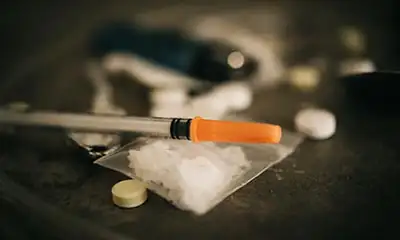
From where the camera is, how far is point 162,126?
1.76 feet

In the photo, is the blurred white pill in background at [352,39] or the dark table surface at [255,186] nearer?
the dark table surface at [255,186]

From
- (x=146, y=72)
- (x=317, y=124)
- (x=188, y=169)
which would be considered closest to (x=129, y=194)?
(x=188, y=169)

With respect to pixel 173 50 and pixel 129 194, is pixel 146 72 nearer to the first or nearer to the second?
pixel 173 50

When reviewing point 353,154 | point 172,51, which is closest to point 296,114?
point 353,154

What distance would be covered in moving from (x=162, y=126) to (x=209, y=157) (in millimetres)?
59

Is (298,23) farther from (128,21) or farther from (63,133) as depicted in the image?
(63,133)

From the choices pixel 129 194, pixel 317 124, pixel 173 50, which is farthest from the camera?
pixel 173 50

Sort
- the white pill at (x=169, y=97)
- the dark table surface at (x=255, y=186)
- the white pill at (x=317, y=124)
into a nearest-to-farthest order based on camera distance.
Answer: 1. the dark table surface at (x=255, y=186)
2. the white pill at (x=317, y=124)
3. the white pill at (x=169, y=97)

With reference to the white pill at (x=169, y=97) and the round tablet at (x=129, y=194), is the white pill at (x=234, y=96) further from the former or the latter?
the round tablet at (x=129, y=194)

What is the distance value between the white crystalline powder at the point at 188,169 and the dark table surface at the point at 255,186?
0.01 meters

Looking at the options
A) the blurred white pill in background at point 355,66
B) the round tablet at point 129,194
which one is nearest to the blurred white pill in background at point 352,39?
the blurred white pill in background at point 355,66

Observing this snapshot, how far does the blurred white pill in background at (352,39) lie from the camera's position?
73 cm

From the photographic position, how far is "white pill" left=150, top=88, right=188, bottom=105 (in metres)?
0.67

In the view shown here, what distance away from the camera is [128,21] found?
0.79 metres
